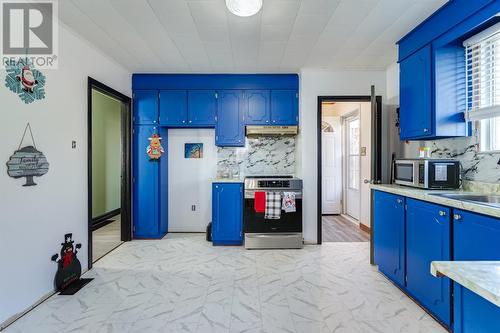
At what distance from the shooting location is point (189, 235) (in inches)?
177

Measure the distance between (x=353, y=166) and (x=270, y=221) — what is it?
2718 mm

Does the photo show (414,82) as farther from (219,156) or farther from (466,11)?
(219,156)

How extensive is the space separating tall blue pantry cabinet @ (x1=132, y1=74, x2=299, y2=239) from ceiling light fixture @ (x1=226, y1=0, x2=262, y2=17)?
1.94 m

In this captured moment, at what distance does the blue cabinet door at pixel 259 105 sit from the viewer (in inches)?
166

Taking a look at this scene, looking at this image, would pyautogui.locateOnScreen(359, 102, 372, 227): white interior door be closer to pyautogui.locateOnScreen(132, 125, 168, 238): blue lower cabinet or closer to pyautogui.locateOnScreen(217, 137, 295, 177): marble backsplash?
pyautogui.locateOnScreen(217, 137, 295, 177): marble backsplash

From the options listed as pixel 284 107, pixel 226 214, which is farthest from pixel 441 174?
pixel 226 214

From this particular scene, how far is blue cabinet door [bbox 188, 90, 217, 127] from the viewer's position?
4.25 meters

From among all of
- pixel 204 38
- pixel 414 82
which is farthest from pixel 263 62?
pixel 414 82

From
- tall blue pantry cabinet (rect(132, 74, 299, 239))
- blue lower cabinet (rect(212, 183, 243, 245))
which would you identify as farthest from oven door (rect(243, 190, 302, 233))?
tall blue pantry cabinet (rect(132, 74, 299, 239))

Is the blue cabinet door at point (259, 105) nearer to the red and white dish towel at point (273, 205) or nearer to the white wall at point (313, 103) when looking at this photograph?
the white wall at point (313, 103)

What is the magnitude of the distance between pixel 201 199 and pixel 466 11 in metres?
3.93

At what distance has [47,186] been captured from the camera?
8.08ft

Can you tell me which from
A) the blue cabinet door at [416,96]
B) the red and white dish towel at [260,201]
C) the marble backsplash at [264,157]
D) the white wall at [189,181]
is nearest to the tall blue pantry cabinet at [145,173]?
the white wall at [189,181]

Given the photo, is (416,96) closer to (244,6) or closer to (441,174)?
(441,174)
